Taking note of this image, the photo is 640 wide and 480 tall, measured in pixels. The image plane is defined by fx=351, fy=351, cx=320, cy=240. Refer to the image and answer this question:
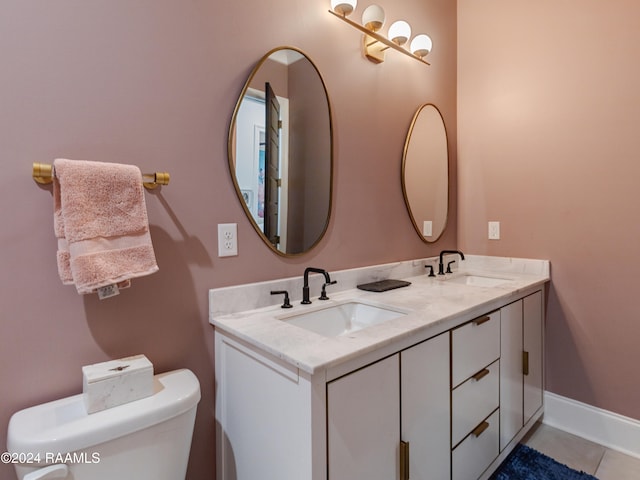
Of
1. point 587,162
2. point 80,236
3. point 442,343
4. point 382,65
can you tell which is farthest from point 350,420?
point 587,162

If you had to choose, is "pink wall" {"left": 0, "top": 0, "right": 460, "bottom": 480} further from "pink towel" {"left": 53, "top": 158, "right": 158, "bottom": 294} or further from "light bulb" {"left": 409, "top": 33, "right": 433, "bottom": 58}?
"light bulb" {"left": 409, "top": 33, "right": 433, "bottom": 58}

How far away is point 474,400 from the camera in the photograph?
1402 mm

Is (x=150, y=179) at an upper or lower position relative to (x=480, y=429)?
upper

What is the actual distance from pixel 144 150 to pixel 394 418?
1.14 m

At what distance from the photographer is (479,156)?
2322mm

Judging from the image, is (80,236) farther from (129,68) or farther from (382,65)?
(382,65)

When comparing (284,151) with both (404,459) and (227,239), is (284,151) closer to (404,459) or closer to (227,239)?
(227,239)

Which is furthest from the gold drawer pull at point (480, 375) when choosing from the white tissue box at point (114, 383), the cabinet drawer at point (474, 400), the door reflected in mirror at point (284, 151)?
the white tissue box at point (114, 383)

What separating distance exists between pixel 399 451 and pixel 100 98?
139cm

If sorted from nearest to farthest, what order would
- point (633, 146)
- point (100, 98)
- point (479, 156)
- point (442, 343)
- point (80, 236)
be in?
point (80, 236) < point (100, 98) < point (442, 343) < point (633, 146) < point (479, 156)

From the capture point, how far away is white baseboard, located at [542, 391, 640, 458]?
1.77 m

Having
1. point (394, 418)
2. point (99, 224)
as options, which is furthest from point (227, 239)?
point (394, 418)

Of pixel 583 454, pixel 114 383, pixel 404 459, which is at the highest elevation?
pixel 114 383

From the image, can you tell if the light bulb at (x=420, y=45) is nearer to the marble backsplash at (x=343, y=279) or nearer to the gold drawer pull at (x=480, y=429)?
the marble backsplash at (x=343, y=279)
